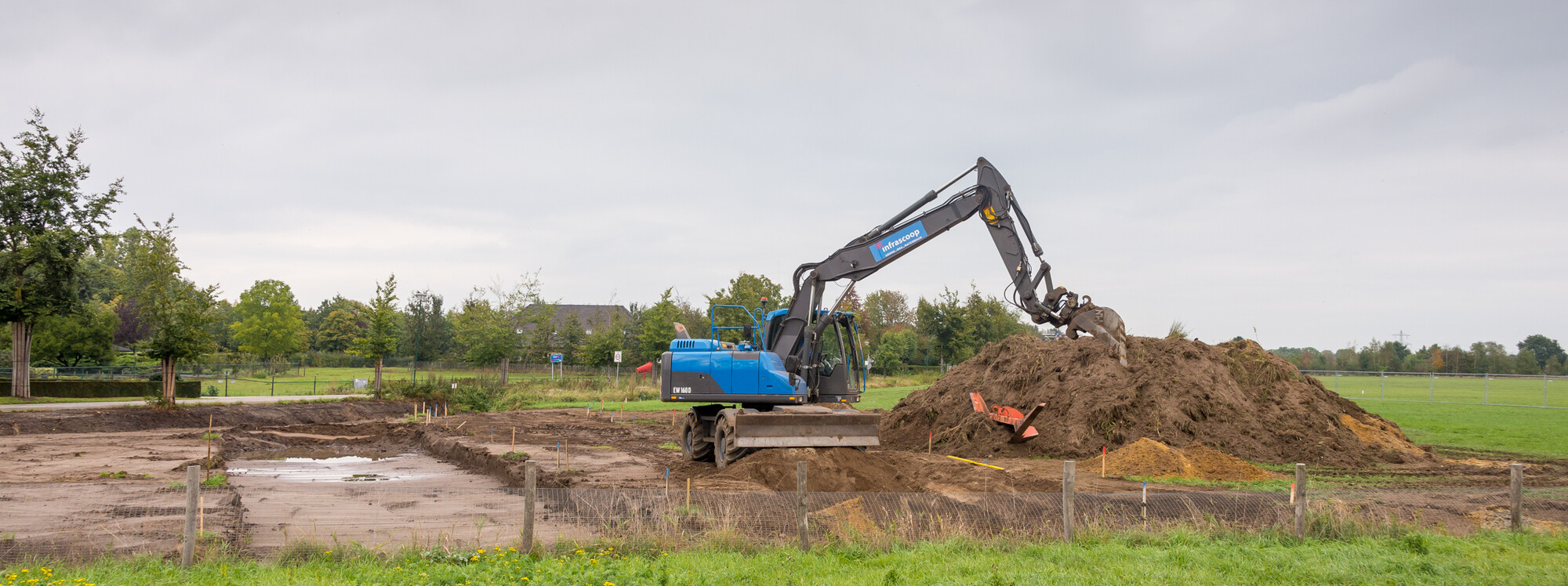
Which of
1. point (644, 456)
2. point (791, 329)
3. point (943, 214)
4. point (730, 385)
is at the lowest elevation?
point (644, 456)

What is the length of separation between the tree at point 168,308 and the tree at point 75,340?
1941cm

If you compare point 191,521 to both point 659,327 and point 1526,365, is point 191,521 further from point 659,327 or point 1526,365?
point 1526,365

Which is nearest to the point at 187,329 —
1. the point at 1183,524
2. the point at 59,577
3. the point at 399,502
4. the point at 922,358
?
the point at 399,502

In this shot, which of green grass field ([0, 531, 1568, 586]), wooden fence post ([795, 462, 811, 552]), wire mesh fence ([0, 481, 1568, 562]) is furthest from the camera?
wire mesh fence ([0, 481, 1568, 562])

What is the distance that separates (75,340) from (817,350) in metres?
46.7

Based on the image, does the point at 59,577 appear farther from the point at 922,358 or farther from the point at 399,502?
the point at 922,358

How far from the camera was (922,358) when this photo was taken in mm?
63281

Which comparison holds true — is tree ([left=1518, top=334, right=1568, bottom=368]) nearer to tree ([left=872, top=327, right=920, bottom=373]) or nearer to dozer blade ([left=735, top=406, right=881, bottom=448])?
tree ([left=872, top=327, right=920, bottom=373])

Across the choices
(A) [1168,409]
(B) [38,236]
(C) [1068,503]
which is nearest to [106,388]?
(B) [38,236]

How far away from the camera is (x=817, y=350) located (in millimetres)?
16641

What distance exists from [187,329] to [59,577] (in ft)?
75.7

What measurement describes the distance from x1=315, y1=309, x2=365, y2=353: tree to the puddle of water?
226 feet

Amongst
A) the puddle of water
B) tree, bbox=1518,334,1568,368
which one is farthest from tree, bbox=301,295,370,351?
tree, bbox=1518,334,1568,368

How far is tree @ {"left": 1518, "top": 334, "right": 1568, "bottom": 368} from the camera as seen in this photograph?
83812 mm
